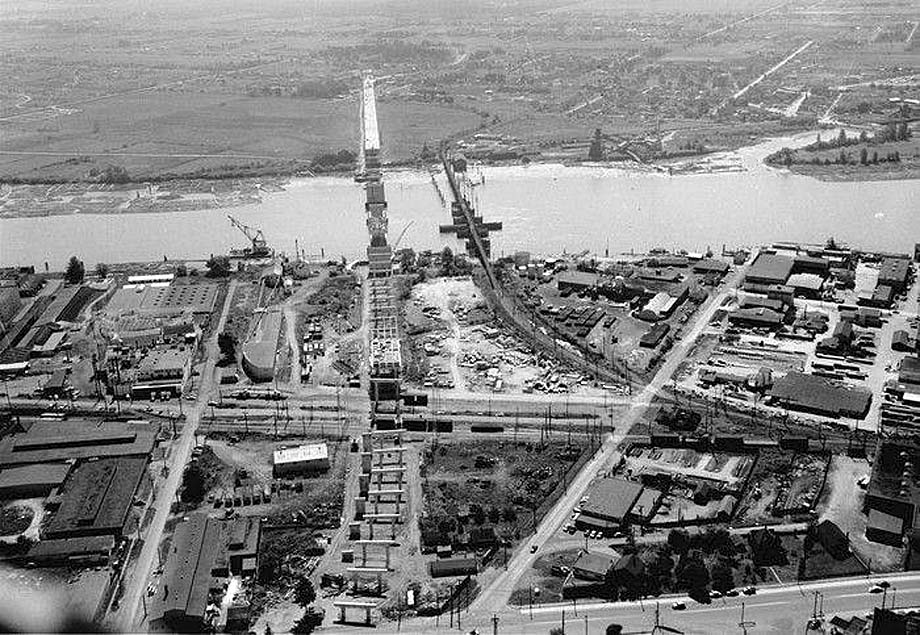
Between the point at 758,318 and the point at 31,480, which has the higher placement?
the point at 758,318

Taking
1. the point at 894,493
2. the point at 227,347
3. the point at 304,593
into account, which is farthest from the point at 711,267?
the point at 304,593

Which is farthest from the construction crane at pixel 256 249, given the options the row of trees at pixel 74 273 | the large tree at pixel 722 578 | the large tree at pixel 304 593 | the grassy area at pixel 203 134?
the large tree at pixel 722 578

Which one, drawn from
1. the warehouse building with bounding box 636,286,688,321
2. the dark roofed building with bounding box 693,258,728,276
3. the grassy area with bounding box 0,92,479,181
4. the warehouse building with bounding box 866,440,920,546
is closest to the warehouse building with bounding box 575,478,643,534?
the warehouse building with bounding box 866,440,920,546

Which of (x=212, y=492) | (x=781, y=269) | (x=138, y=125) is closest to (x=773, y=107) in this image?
(x=781, y=269)

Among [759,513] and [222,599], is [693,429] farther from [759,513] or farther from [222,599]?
[222,599]

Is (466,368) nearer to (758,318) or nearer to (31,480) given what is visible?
(758,318)

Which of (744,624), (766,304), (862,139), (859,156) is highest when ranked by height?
(862,139)
